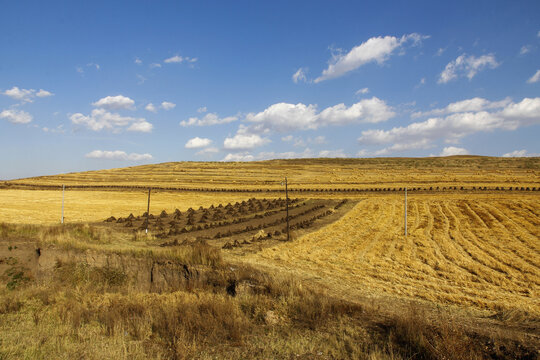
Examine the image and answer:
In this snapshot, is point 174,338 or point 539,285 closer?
point 174,338

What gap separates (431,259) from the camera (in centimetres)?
1593

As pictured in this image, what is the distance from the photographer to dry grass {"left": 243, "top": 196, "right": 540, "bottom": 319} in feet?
36.6

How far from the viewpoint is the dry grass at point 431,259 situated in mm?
11141

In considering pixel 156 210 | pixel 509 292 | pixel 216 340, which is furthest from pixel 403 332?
pixel 156 210

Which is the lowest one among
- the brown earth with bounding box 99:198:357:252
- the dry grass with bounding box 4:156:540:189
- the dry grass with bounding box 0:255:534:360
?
the brown earth with bounding box 99:198:357:252

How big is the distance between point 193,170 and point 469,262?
86.3 meters

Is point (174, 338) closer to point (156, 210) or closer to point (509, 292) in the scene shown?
point (509, 292)

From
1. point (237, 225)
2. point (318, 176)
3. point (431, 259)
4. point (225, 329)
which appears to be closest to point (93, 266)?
point (225, 329)

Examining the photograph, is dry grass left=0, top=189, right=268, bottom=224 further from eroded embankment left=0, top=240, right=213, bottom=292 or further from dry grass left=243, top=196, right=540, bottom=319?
dry grass left=243, top=196, right=540, bottom=319

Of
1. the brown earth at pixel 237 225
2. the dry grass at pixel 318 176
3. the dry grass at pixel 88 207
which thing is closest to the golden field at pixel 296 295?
the brown earth at pixel 237 225

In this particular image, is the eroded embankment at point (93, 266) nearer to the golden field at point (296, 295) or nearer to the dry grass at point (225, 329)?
the golden field at point (296, 295)

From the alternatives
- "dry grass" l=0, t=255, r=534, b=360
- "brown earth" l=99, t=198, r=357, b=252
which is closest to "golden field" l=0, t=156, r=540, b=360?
"dry grass" l=0, t=255, r=534, b=360

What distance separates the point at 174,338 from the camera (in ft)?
20.8

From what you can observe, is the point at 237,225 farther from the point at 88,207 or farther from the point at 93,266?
the point at 88,207
